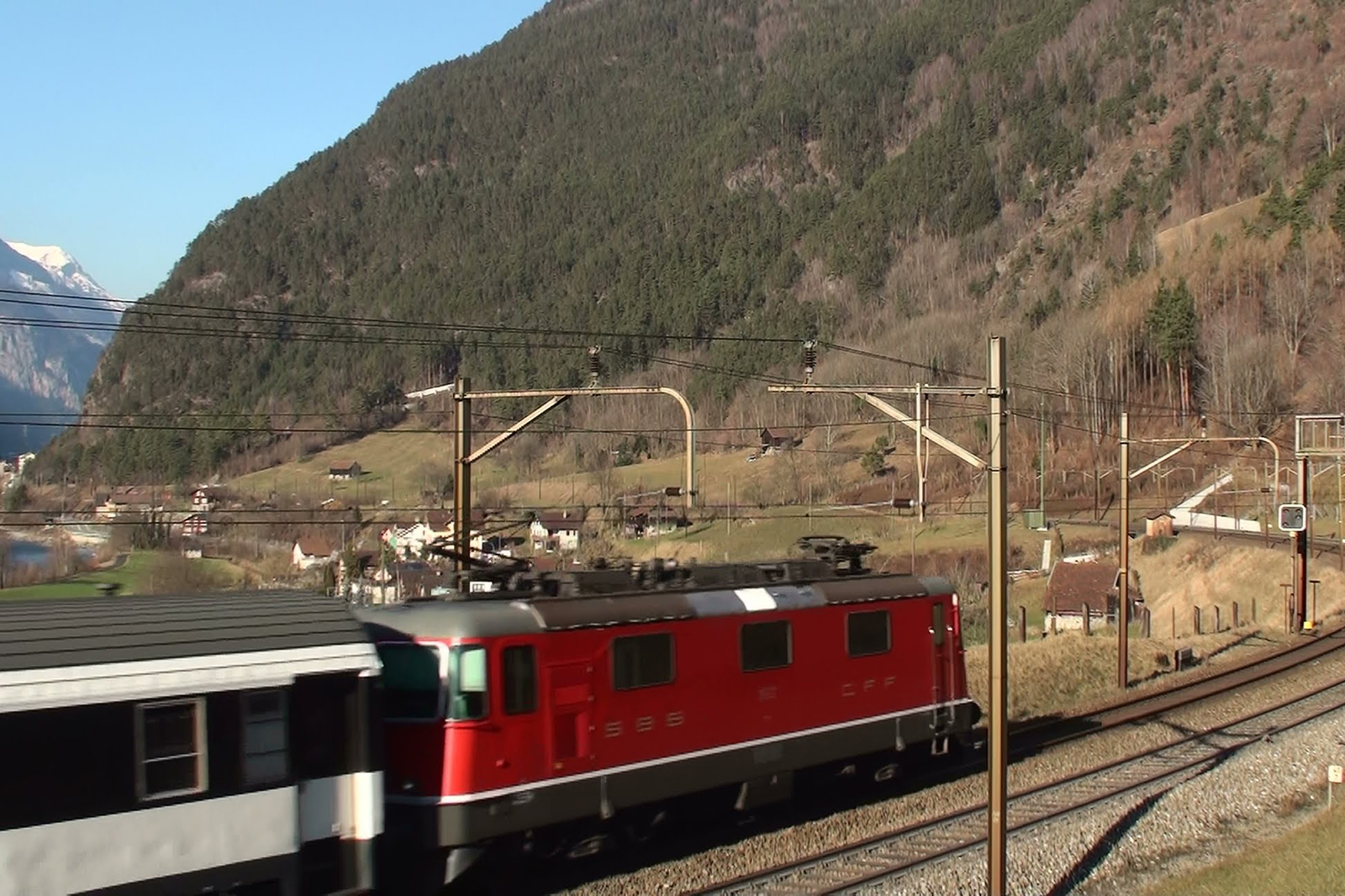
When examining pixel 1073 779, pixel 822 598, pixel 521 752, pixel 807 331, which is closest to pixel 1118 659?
pixel 1073 779

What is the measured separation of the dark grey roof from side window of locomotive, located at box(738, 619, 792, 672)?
600cm

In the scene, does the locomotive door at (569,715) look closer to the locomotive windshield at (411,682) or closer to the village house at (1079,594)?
the locomotive windshield at (411,682)

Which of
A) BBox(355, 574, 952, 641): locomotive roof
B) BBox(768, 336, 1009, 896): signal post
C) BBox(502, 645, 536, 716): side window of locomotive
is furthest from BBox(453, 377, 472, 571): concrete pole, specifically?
BBox(768, 336, 1009, 896): signal post

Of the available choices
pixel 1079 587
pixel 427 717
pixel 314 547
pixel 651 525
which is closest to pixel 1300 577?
pixel 1079 587

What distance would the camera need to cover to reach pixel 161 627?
1245cm

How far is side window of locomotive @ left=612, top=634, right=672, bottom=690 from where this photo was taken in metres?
16.2

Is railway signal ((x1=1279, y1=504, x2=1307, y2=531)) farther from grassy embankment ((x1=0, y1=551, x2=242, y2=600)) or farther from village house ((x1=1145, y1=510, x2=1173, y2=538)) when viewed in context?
grassy embankment ((x1=0, y1=551, x2=242, y2=600))

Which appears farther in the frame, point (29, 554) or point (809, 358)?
point (29, 554)

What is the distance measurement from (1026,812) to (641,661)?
7104 millimetres

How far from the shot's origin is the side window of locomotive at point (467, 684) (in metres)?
14.5

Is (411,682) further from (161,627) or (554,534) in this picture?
(554,534)

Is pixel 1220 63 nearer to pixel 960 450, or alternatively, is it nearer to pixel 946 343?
pixel 946 343

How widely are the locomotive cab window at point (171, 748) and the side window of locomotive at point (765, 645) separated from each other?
7.90 meters

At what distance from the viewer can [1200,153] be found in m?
183
